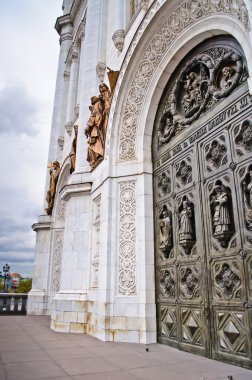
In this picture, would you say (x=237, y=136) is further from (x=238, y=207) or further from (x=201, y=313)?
(x=201, y=313)

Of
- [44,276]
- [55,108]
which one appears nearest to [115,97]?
[44,276]

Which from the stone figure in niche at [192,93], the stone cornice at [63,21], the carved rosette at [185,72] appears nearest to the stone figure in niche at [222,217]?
the carved rosette at [185,72]

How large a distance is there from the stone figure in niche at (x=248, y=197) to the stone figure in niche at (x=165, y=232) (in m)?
2.04

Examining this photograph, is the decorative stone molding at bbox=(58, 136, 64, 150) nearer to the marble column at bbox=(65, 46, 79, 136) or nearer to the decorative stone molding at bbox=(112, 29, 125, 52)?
the marble column at bbox=(65, 46, 79, 136)

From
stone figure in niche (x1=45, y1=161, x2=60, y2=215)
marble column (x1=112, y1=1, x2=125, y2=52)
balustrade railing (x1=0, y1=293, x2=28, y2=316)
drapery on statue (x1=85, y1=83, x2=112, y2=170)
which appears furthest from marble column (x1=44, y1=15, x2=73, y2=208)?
marble column (x1=112, y1=1, x2=125, y2=52)

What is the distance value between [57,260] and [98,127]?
6493 mm

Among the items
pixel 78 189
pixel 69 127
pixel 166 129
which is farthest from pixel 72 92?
pixel 166 129

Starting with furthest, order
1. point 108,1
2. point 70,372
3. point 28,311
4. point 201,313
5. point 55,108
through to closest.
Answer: point 55,108 → point 28,311 → point 108,1 → point 201,313 → point 70,372

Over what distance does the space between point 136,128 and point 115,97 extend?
3.07 ft

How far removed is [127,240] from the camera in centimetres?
667

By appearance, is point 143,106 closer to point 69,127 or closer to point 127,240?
point 127,240

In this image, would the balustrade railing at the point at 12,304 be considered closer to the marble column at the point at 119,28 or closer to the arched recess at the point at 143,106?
the arched recess at the point at 143,106

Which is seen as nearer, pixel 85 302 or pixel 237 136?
pixel 237 136

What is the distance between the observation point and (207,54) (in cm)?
569
